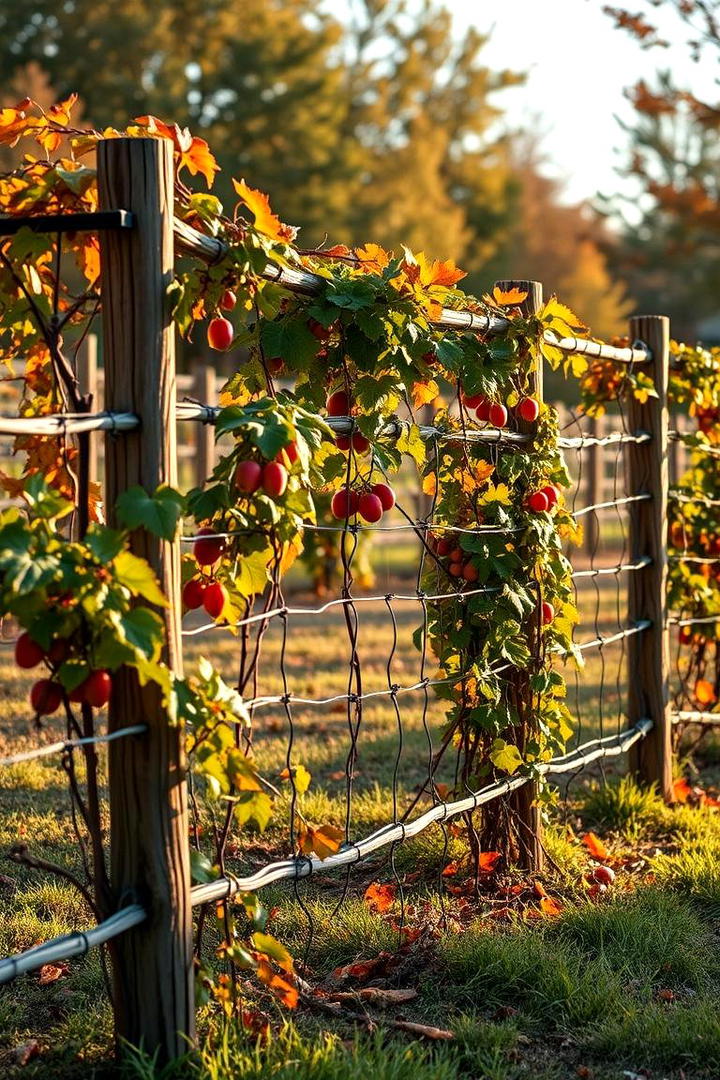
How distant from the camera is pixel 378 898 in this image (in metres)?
3.62

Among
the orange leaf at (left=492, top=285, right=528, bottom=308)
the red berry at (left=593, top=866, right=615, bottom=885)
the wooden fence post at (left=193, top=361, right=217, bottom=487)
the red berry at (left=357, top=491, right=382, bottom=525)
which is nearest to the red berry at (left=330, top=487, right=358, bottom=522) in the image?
the red berry at (left=357, top=491, right=382, bottom=525)

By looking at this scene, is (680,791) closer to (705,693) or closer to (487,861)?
(705,693)

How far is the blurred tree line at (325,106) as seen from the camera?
1166 inches

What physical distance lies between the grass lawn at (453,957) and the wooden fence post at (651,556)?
345 millimetres

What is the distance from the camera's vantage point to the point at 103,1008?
2.93 metres

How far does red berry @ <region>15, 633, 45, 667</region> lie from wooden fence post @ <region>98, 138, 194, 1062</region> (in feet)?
0.94

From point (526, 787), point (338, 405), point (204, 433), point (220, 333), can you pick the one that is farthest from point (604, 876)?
point (204, 433)

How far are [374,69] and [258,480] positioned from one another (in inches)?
1510

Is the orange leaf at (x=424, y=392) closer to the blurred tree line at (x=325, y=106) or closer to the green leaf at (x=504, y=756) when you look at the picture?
the green leaf at (x=504, y=756)

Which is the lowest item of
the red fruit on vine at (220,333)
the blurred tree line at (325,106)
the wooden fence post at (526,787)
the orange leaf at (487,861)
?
the orange leaf at (487,861)

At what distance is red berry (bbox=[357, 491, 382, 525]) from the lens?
320cm

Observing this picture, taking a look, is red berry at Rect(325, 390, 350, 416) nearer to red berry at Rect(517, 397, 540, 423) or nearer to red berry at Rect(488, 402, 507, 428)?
red berry at Rect(488, 402, 507, 428)

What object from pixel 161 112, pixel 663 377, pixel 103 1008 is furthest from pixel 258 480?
pixel 161 112

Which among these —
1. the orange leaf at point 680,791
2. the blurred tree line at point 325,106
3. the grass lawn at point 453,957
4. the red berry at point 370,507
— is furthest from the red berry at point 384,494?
the blurred tree line at point 325,106
